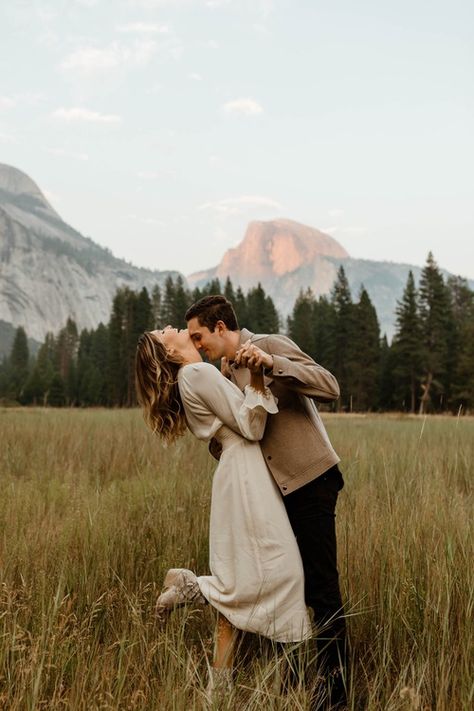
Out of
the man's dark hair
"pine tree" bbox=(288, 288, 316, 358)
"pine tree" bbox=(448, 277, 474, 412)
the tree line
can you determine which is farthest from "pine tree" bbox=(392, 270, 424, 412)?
the man's dark hair

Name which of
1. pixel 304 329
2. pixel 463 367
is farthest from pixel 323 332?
pixel 463 367

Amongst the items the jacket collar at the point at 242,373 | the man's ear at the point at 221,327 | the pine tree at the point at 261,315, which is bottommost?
the jacket collar at the point at 242,373

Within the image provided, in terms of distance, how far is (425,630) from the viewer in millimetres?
2723

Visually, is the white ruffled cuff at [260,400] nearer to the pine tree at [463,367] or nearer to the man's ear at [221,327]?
the man's ear at [221,327]

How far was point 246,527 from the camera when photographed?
8.70 feet

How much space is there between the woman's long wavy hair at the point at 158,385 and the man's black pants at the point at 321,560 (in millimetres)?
689

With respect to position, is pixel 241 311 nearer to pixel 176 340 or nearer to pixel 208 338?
pixel 176 340

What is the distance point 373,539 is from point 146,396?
1.65 m

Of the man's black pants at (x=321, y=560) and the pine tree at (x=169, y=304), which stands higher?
the pine tree at (x=169, y=304)

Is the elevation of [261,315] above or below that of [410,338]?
above

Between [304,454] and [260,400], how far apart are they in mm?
375

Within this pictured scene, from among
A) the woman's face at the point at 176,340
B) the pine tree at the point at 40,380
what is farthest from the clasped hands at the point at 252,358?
the pine tree at the point at 40,380

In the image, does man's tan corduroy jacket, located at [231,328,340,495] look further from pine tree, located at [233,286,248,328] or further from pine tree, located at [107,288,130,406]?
pine tree, located at [233,286,248,328]

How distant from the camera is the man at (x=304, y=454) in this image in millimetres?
2695
